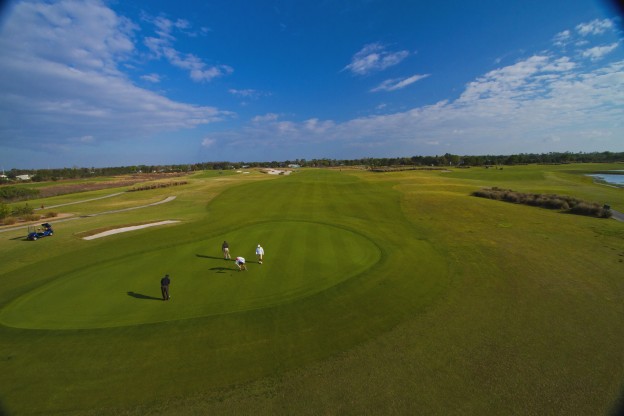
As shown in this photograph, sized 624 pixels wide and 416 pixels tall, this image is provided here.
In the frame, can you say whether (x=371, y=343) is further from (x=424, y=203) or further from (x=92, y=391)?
(x=424, y=203)

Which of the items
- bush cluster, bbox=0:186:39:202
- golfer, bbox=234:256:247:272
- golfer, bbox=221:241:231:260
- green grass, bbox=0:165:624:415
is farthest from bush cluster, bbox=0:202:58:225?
golfer, bbox=234:256:247:272

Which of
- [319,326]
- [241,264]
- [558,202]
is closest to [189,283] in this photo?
[241,264]

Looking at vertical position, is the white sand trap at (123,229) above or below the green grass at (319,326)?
above

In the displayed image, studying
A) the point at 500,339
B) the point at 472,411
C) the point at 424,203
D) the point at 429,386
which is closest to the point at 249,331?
the point at 429,386

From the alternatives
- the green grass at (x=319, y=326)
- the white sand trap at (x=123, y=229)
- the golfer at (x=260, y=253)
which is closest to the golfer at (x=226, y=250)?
the green grass at (x=319, y=326)

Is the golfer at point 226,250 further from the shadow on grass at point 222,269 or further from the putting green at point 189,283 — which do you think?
the shadow on grass at point 222,269
